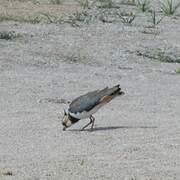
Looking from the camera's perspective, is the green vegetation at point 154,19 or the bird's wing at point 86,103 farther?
the green vegetation at point 154,19

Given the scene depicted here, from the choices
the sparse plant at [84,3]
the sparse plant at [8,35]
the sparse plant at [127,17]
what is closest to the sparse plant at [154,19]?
the sparse plant at [127,17]

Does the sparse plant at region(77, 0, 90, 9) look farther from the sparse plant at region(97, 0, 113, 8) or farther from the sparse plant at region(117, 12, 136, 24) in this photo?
the sparse plant at region(117, 12, 136, 24)

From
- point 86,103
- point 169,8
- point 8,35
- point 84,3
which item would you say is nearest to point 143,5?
point 169,8

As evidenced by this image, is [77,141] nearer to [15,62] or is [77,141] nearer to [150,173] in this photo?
[150,173]

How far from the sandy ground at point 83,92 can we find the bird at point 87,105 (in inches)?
5.4

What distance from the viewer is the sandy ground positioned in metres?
8.31

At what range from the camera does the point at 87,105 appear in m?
10.3

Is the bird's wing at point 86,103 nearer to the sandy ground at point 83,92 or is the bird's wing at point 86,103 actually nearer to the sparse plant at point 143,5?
the sandy ground at point 83,92

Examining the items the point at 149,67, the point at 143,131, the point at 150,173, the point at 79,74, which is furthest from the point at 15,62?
the point at 150,173

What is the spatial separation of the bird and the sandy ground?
0.45ft

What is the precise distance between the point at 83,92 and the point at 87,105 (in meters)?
2.48

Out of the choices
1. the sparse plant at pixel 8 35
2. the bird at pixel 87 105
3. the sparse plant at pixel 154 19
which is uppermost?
the bird at pixel 87 105

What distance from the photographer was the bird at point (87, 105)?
10195mm

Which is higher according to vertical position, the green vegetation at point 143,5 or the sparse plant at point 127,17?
the sparse plant at point 127,17
